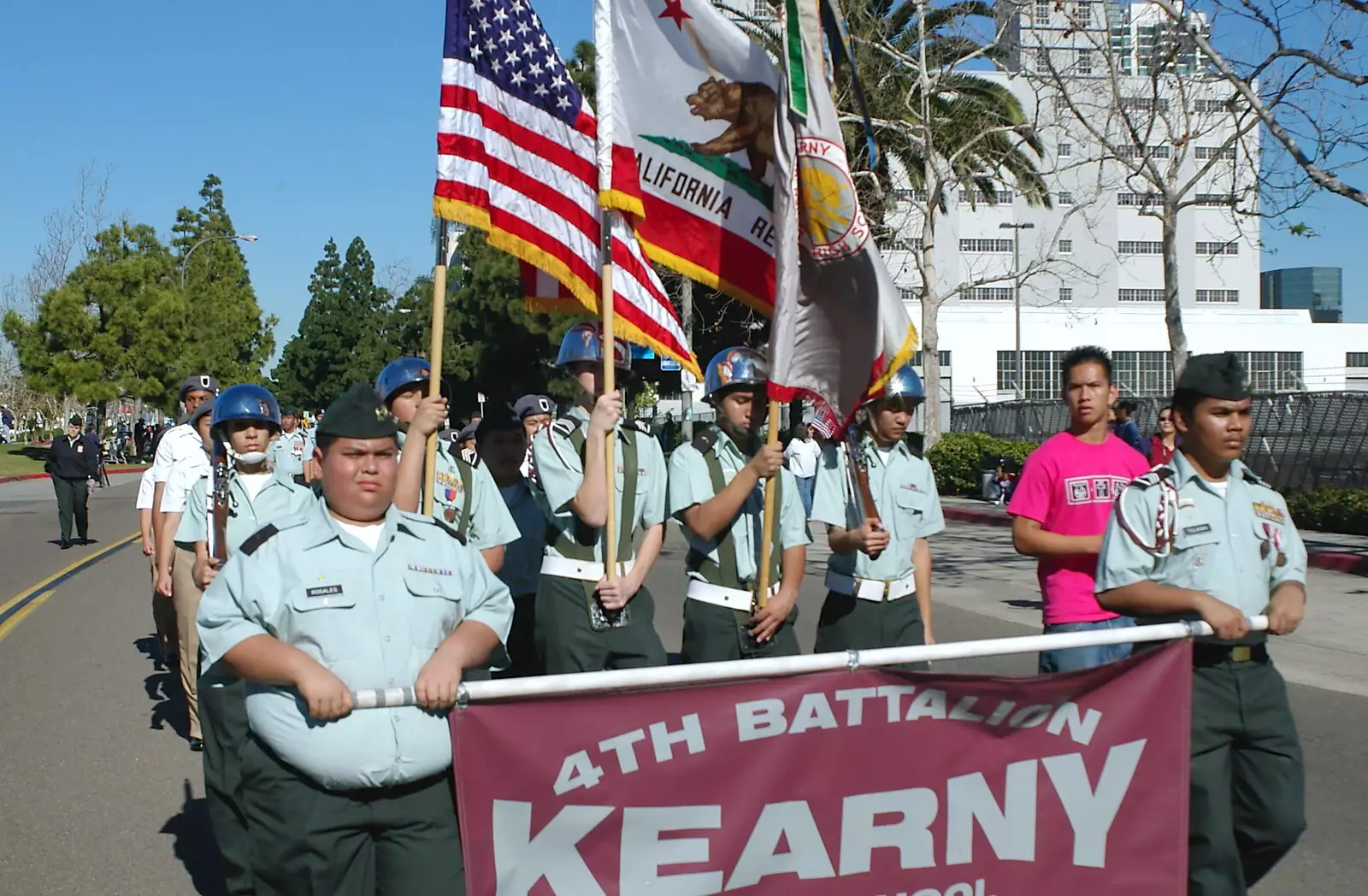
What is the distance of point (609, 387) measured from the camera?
5242 millimetres

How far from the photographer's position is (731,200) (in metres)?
5.98

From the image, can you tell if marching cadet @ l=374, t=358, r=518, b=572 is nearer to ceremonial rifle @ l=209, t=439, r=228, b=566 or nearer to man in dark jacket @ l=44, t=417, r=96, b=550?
ceremonial rifle @ l=209, t=439, r=228, b=566

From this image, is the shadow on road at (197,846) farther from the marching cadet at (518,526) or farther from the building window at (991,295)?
the building window at (991,295)

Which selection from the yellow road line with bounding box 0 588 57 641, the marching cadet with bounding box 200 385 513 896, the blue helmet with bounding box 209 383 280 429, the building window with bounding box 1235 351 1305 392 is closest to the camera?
the marching cadet with bounding box 200 385 513 896

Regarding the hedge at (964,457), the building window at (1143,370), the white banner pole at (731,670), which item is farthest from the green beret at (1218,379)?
the building window at (1143,370)

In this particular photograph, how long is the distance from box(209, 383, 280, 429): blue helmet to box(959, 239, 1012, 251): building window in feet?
207

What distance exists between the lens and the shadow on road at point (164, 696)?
861cm

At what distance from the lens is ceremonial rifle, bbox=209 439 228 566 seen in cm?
604

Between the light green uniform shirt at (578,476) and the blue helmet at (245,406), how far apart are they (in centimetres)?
137

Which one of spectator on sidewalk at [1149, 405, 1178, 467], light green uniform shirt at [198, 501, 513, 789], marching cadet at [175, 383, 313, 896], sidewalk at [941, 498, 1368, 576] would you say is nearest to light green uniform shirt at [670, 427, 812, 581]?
marching cadet at [175, 383, 313, 896]

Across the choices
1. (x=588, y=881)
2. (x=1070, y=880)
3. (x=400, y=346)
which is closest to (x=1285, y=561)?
(x=1070, y=880)

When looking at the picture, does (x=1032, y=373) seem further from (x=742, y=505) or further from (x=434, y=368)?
(x=434, y=368)

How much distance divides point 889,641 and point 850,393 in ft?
4.01

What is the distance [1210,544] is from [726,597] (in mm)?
2077
